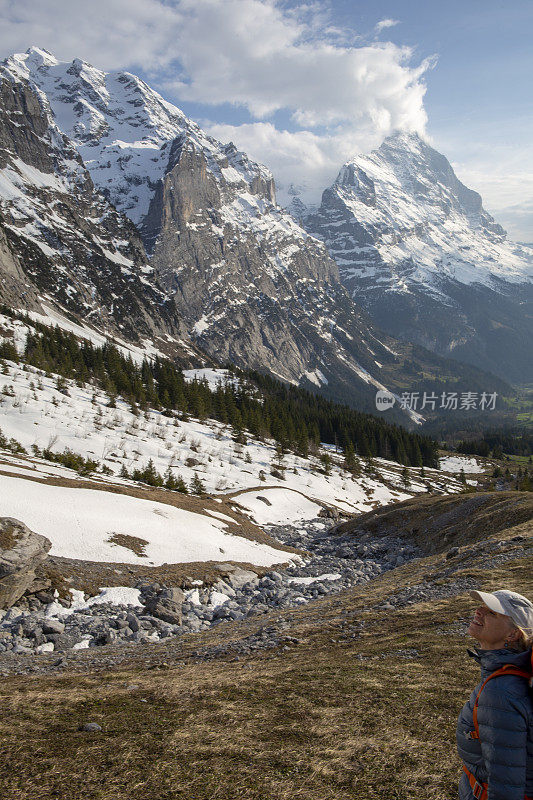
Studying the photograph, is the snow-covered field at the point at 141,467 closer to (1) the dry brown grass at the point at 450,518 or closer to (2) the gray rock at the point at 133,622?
(2) the gray rock at the point at 133,622

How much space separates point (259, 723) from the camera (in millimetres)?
7531

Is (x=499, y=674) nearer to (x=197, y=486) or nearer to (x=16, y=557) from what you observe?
(x=16, y=557)

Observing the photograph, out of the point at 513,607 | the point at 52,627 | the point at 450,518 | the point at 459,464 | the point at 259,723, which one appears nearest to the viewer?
the point at 513,607

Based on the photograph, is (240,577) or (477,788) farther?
(240,577)

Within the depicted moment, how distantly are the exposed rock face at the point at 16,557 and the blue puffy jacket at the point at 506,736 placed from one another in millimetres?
17374

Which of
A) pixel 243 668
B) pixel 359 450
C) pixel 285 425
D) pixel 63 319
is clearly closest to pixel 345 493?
pixel 285 425

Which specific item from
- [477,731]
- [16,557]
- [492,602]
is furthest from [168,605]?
[492,602]

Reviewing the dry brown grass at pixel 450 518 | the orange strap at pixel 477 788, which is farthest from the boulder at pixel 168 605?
the dry brown grass at pixel 450 518

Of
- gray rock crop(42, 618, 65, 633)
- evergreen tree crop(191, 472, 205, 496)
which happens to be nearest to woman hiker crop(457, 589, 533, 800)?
gray rock crop(42, 618, 65, 633)

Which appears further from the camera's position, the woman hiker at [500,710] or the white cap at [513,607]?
the white cap at [513,607]

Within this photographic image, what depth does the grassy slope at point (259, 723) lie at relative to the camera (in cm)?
572

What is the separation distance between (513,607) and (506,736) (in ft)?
3.23

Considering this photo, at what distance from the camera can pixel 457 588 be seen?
15508 mm

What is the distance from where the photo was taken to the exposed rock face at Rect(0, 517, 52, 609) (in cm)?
1625
